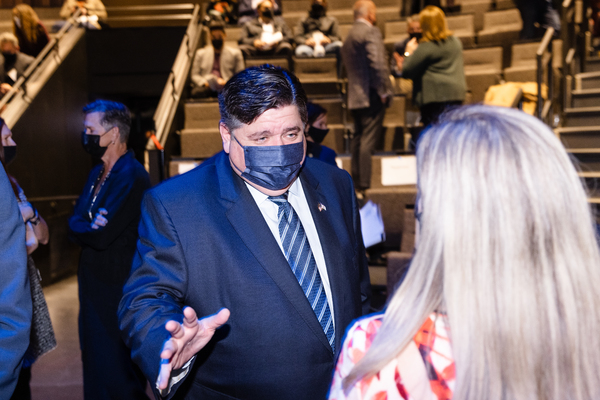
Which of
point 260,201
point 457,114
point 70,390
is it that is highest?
point 457,114

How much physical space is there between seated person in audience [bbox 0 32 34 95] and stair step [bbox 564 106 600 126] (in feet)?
22.5

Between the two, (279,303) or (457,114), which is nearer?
(457,114)

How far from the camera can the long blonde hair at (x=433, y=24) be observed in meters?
4.87

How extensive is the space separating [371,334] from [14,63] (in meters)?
7.49

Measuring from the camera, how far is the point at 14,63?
22.8 feet

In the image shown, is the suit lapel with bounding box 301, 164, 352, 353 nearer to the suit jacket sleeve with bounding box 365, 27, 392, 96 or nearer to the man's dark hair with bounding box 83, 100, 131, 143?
the man's dark hair with bounding box 83, 100, 131, 143

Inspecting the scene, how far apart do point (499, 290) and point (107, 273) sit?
7.81 ft

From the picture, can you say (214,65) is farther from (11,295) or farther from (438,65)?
(11,295)

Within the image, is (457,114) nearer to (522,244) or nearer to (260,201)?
(522,244)

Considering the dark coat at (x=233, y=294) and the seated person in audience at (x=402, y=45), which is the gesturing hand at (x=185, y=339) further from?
the seated person in audience at (x=402, y=45)

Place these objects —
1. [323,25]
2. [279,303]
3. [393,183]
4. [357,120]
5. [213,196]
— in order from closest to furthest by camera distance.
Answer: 1. [279,303]
2. [213,196]
3. [393,183]
4. [357,120]
5. [323,25]

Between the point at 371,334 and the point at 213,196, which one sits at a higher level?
the point at 213,196

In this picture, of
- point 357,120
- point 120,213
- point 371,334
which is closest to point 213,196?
point 371,334

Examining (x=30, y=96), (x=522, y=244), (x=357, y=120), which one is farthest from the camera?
(x=30, y=96)
